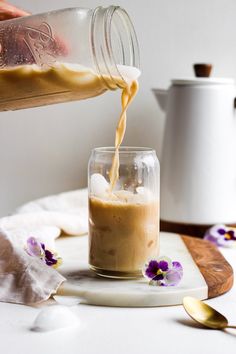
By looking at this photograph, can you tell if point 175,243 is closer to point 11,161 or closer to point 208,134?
point 208,134

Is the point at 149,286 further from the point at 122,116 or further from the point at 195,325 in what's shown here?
the point at 122,116

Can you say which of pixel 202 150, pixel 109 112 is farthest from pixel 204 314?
pixel 109 112

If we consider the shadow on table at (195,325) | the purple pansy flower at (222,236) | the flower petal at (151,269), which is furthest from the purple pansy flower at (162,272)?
the purple pansy flower at (222,236)

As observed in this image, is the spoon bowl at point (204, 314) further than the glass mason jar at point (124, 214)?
No

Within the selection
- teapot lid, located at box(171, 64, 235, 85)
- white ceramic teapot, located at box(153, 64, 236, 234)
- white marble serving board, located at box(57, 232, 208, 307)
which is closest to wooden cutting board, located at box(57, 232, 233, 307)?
white marble serving board, located at box(57, 232, 208, 307)

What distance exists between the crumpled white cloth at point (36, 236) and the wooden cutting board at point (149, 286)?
0.13ft

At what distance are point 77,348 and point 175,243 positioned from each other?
→ 0.60m

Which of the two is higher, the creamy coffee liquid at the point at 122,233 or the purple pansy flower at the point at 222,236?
Result: the creamy coffee liquid at the point at 122,233

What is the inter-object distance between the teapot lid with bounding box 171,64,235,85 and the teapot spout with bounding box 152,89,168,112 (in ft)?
0.24

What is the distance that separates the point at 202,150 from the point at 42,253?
24.4 inches

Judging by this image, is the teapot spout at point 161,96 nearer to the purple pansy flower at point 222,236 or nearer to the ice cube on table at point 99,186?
the purple pansy flower at point 222,236

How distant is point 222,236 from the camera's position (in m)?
1.66

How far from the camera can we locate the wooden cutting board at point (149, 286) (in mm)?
1126

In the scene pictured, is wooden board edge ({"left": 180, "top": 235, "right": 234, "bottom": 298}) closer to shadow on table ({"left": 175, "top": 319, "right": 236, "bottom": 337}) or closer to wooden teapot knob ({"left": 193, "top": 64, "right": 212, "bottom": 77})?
shadow on table ({"left": 175, "top": 319, "right": 236, "bottom": 337})
